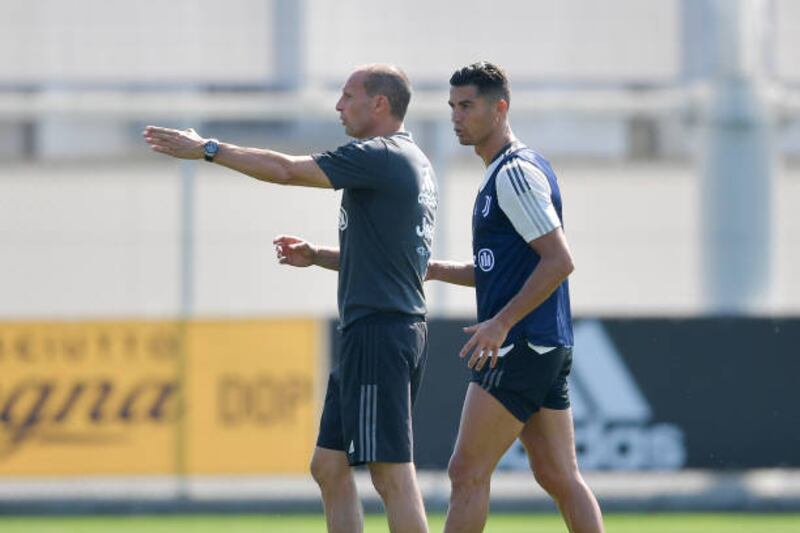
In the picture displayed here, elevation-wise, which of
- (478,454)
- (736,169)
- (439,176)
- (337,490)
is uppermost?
(736,169)

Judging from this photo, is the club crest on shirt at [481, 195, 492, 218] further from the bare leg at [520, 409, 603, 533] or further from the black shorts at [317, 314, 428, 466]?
the bare leg at [520, 409, 603, 533]

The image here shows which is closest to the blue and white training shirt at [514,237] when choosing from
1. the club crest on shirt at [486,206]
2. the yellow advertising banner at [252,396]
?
the club crest on shirt at [486,206]

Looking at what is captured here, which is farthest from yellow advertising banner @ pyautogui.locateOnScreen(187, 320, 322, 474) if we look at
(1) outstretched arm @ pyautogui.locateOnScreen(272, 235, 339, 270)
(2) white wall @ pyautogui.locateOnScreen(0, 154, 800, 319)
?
(1) outstretched arm @ pyautogui.locateOnScreen(272, 235, 339, 270)

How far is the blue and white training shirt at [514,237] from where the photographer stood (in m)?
6.67

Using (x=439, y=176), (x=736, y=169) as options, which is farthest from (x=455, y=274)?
(x=736, y=169)

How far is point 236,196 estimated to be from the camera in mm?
15609

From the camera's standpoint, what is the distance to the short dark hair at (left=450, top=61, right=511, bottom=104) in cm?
689

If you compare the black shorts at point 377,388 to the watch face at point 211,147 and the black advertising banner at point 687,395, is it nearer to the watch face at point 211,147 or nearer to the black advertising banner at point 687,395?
the watch face at point 211,147

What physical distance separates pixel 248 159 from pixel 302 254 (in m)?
0.91

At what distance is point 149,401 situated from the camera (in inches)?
522

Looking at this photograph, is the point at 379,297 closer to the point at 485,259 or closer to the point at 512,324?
the point at 485,259

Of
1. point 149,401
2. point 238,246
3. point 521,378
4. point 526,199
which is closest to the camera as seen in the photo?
point 526,199

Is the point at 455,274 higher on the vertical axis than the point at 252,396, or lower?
higher

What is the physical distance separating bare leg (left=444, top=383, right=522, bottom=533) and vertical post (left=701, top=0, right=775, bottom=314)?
27.3 ft
